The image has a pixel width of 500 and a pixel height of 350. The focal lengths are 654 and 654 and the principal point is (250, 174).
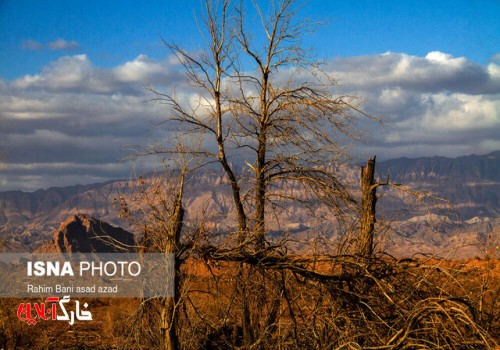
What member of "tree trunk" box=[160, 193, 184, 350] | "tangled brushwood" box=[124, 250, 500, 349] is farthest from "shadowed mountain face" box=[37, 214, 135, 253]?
"tree trunk" box=[160, 193, 184, 350]

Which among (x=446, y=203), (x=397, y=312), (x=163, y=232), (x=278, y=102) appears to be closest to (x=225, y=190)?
(x=278, y=102)

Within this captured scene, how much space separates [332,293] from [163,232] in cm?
243

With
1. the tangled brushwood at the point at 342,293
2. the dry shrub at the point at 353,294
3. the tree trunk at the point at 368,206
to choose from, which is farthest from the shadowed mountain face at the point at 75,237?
the dry shrub at the point at 353,294

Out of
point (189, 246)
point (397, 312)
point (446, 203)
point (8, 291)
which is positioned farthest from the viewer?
point (8, 291)

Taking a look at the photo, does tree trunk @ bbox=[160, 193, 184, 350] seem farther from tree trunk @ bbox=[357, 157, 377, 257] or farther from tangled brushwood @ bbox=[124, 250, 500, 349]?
tree trunk @ bbox=[357, 157, 377, 257]

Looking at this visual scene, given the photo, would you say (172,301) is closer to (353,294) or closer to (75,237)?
(353,294)

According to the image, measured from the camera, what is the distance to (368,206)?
12.7 meters

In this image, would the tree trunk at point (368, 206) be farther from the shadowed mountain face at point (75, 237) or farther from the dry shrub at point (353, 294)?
the shadowed mountain face at point (75, 237)

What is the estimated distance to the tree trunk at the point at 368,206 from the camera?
11828 millimetres

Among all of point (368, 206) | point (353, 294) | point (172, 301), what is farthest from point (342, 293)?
point (368, 206)

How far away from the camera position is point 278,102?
16234 millimetres

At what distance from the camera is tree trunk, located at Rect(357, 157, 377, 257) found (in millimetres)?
11828

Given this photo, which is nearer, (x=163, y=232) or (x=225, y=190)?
(x=163, y=232)

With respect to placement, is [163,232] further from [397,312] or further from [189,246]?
[397,312]
